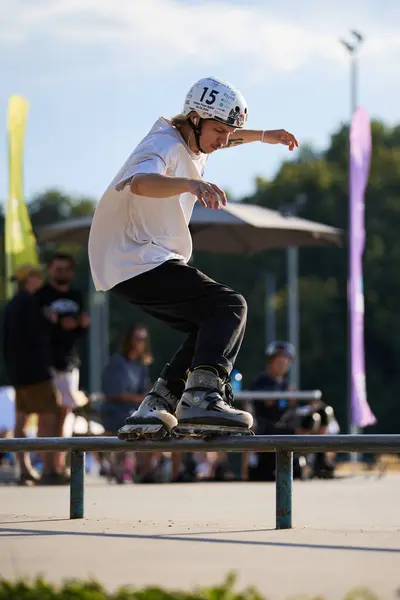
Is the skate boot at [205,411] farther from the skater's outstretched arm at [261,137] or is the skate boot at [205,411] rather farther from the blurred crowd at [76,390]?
the blurred crowd at [76,390]

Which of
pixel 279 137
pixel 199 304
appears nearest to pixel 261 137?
pixel 279 137

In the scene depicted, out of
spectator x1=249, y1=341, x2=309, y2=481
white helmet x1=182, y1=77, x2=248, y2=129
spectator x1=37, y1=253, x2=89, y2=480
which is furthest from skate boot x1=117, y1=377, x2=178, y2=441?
spectator x1=249, y1=341, x2=309, y2=481

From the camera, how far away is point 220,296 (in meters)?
5.98

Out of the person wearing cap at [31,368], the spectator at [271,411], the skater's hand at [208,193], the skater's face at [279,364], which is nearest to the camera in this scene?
the skater's hand at [208,193]

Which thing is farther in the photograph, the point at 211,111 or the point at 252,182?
the point at 252,182

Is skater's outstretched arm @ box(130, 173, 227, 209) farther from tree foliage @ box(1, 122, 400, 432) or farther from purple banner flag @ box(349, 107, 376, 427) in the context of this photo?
tree foliage @ box(1, 122, 400, 432)

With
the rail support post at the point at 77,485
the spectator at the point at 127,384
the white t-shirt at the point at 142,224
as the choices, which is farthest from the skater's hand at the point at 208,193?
the spectator at the point at 127,384

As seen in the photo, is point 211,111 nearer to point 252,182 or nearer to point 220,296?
point 220,296

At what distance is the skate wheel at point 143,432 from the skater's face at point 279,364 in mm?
6747

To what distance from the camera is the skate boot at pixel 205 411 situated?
586cm

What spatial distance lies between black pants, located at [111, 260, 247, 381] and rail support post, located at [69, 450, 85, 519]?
709 millimetres

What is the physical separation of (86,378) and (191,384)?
178 feet

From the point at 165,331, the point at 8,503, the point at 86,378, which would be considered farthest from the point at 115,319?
the point at 8,503

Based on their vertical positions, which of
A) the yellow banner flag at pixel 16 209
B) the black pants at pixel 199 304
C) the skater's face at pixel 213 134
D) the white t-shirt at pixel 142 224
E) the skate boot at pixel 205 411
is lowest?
the skate boot at pixel 205 411
